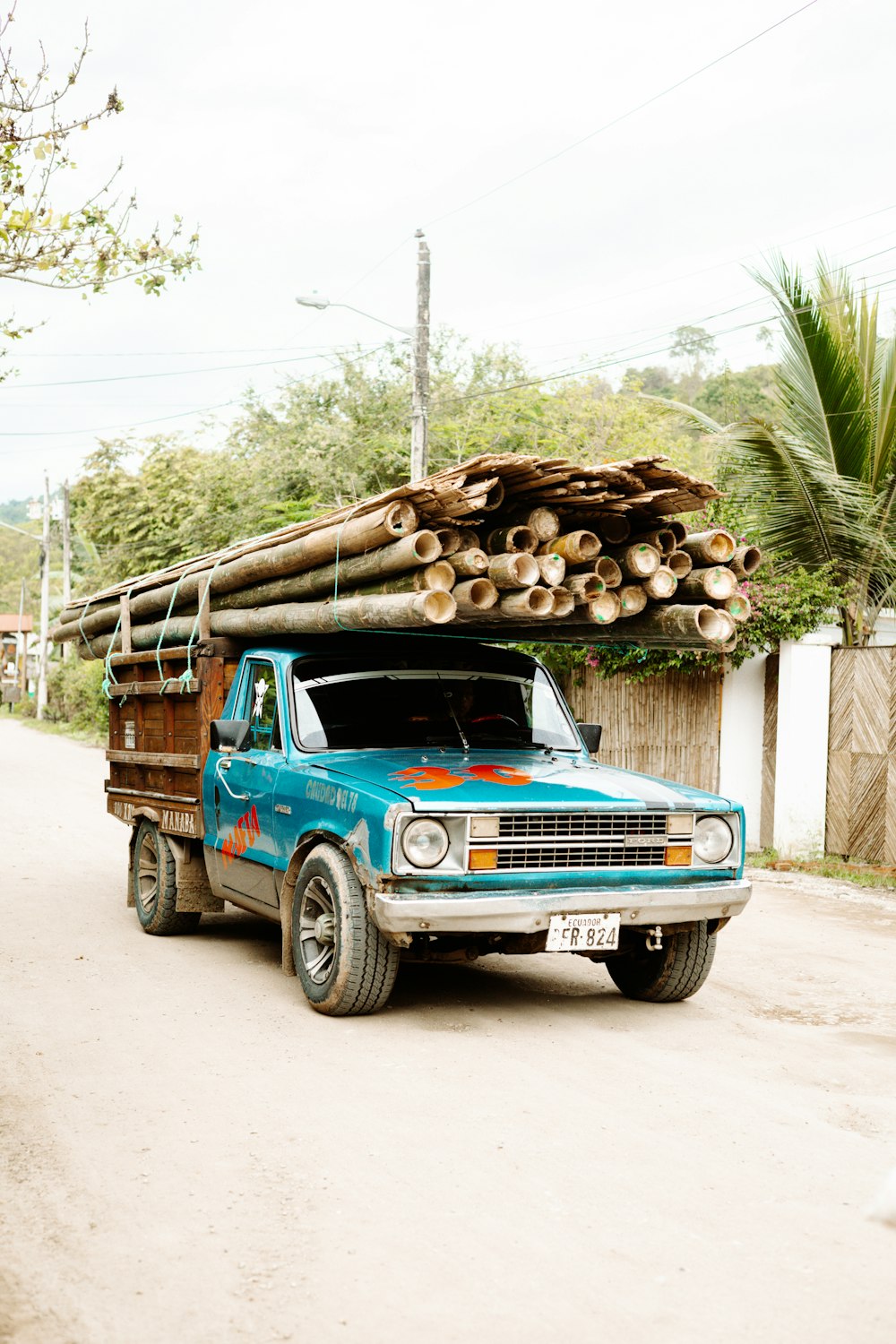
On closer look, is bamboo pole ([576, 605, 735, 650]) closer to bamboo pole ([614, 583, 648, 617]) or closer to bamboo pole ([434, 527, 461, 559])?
bamboo pole ([614, 583, 648, 617])

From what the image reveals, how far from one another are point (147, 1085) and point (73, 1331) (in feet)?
7.01

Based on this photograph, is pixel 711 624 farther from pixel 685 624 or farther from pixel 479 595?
pixel 479 595

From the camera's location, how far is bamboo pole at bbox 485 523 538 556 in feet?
21.5

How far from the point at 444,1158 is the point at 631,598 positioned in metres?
3.34

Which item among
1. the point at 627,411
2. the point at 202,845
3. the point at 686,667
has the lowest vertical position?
the point at 202,845

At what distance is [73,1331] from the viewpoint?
3.46m

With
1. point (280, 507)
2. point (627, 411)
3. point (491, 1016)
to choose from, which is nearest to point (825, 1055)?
point (491, 1016)

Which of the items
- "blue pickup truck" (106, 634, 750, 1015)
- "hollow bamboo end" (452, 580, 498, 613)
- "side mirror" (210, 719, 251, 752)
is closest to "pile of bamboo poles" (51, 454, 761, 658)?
"hollow bamboo end" (452, 580, 498, 613)

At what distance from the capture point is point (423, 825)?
6.16 m

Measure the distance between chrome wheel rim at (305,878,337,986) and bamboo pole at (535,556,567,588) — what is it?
6.02 ft

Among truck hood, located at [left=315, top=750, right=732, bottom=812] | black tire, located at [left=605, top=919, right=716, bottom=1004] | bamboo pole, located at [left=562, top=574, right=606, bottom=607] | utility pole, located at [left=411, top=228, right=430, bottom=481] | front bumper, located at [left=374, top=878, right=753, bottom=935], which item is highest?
utility pole, located at [left=411, top=228, right=430, bottom=481]

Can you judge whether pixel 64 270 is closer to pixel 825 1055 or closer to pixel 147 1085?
pixel 147 1085

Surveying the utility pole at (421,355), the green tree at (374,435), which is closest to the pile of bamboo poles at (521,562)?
the utility pole at (421,355)

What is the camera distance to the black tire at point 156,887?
9102mm
